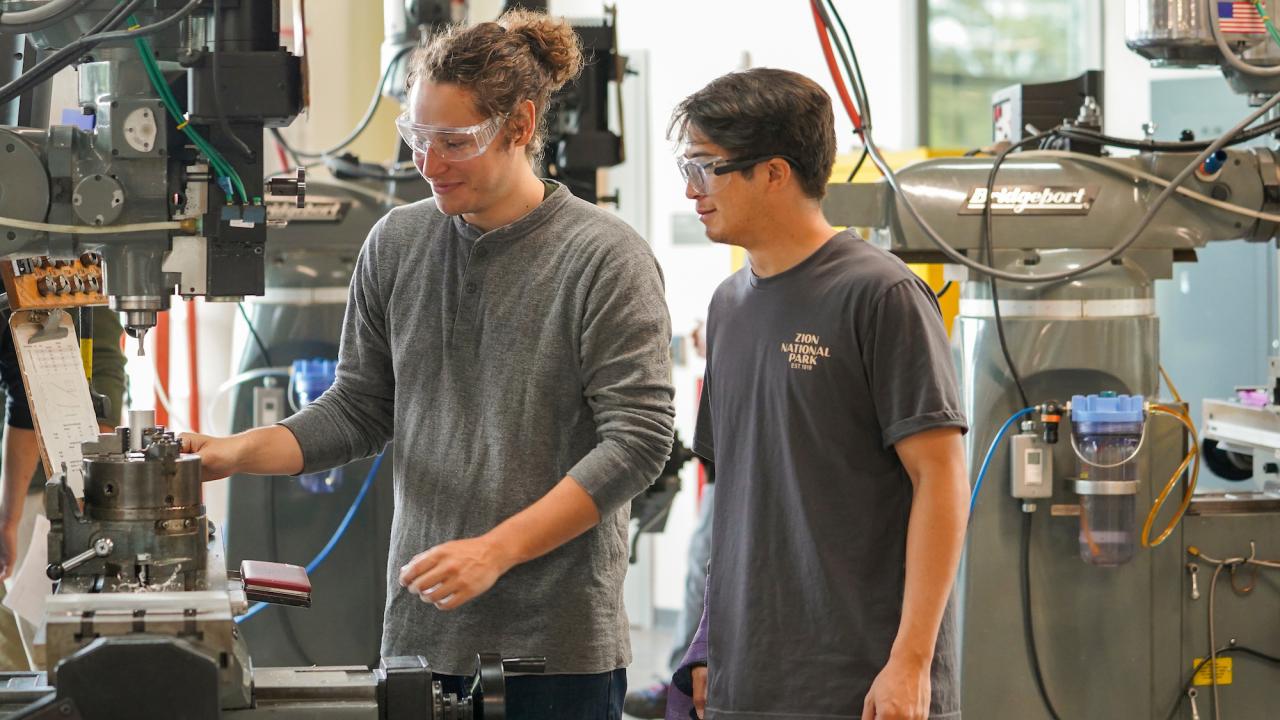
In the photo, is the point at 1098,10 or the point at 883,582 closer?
the point at 883,582

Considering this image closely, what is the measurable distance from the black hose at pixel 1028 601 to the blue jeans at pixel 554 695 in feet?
4.52

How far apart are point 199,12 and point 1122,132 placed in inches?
206

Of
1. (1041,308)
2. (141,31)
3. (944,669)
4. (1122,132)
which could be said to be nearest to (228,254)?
(141,31)

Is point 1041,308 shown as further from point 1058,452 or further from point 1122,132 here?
point 1122,132

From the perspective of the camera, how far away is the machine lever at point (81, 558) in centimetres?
143

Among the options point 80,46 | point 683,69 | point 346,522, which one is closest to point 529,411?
point 80,46

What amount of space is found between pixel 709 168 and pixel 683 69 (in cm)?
403

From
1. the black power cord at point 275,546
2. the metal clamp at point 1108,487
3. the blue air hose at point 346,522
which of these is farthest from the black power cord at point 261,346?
the metal clamp at point 1108,487

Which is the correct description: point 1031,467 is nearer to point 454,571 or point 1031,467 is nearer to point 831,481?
point 831,481

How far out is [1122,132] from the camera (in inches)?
242

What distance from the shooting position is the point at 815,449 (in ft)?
5.62

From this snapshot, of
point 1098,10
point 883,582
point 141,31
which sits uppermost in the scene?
point 1098,10

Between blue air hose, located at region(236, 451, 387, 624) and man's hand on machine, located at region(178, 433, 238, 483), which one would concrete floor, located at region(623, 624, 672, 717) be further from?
man's hand on machine, located at region(178, 433, 238, 483)

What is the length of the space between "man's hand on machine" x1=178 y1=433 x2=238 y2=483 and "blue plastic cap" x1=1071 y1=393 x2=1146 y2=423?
1.68 m
